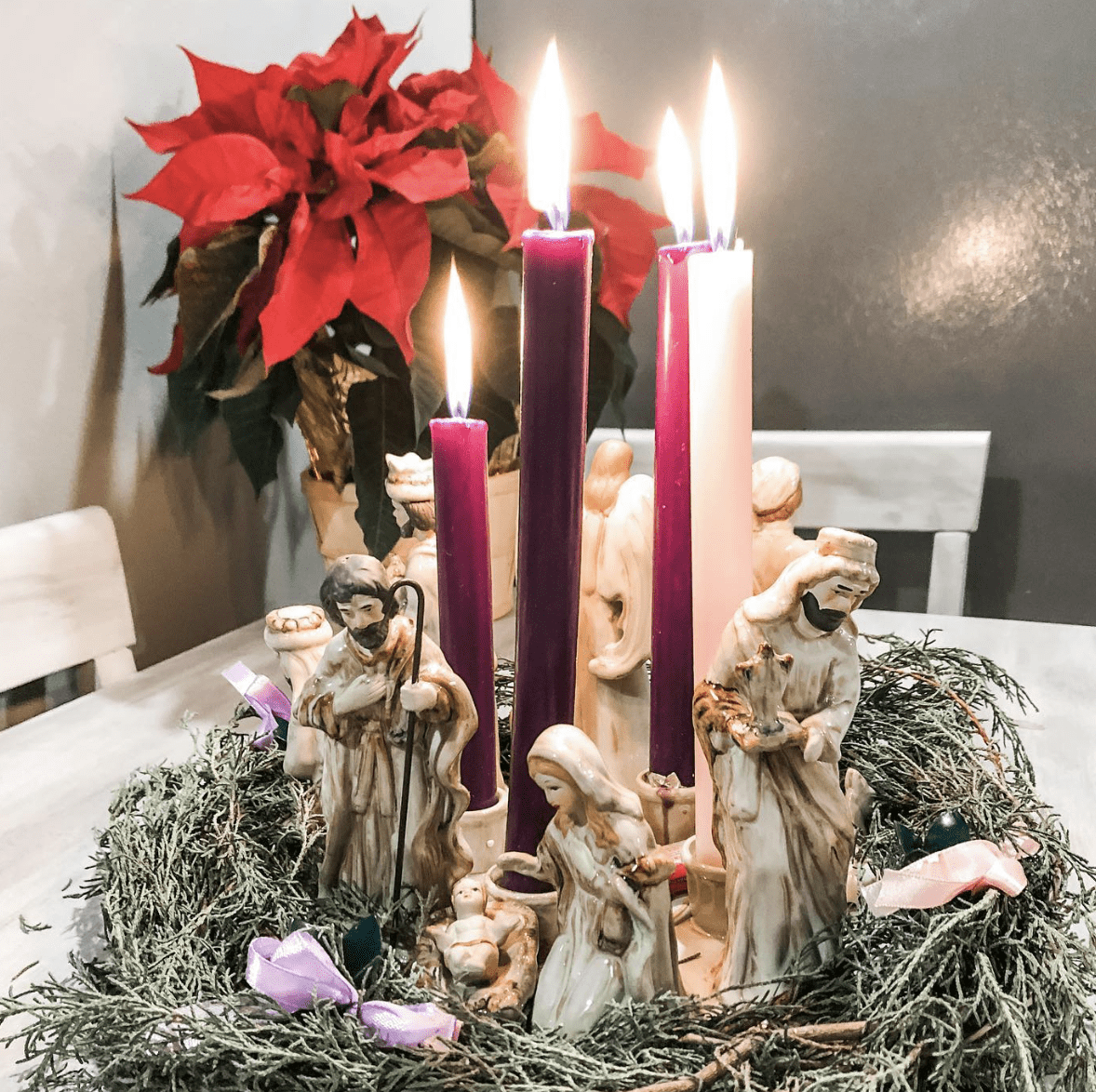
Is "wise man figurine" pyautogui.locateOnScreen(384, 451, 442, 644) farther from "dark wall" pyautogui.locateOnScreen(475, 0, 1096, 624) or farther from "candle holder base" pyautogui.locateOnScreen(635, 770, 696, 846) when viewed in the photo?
"dark wall" pyautogui.locateOnScreen(475, 0, 1096, 624)

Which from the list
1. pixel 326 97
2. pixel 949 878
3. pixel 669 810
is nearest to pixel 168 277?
pixel 326 97

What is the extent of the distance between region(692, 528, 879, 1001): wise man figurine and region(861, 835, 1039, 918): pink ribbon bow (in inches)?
0.6

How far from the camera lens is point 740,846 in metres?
0.34

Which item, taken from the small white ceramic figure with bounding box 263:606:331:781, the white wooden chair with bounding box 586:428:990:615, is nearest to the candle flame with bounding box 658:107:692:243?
the small white ceramic figure with bounding box 263:606:331:781

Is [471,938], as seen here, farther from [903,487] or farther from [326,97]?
[903,487]

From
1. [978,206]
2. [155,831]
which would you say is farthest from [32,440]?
[978,206]

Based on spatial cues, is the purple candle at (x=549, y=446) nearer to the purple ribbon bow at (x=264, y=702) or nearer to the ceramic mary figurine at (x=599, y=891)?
the ceramic mary figurine at (x=599, y=891)

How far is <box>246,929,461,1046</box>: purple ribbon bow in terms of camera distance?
302 millimetres

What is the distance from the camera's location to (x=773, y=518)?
0.49 meters

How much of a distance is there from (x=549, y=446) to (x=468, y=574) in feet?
0.21

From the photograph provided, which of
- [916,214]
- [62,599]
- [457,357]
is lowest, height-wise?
[62,599]

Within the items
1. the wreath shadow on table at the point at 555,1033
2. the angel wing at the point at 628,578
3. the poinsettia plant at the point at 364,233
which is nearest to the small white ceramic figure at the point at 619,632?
the angel wing at the point at 628,578

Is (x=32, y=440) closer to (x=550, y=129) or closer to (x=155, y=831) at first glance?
(x=155, y=831)

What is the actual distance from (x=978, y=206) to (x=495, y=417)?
2.85 feet
